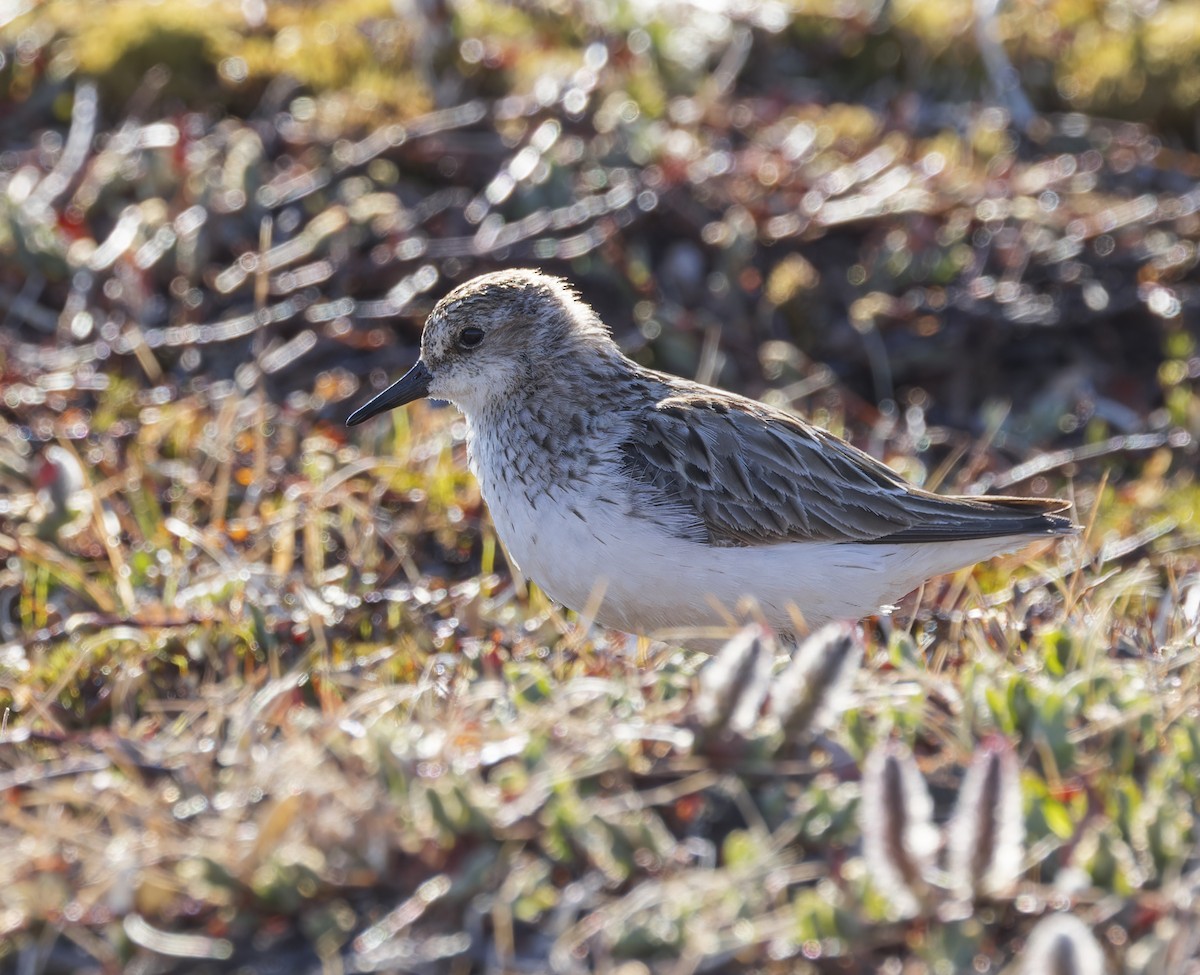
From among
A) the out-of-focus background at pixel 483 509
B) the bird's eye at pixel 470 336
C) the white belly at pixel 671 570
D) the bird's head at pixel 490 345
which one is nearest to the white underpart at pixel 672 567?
the white belly at pixel 671 570

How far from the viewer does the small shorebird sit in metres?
4.82

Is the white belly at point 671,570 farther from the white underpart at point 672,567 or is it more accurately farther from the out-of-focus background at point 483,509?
the out-of-focus background at point 483,509

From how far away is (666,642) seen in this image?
493cm

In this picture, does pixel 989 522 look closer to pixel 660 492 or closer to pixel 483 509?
pixel 660 492

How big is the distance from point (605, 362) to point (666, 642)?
111cm

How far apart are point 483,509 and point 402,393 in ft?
2.83

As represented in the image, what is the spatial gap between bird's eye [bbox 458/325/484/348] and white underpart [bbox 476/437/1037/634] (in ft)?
1.81

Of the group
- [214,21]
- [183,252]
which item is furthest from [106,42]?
[183,252]

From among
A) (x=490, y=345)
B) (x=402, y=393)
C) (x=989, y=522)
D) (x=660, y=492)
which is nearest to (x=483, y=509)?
(x=402, y=393)

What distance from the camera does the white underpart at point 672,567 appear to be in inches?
187

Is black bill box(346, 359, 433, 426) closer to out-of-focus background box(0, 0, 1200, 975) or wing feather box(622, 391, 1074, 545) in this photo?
out-of-focus background box(0, 0, 1200, 975)

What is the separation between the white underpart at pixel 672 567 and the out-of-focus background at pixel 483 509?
0.64ft

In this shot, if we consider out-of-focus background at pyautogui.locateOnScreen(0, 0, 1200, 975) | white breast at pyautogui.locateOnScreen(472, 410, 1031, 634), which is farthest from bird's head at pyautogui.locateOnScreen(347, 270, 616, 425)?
out-of-focus background at pyautogui.locateOnScreen(0, 0, 1200, 975)

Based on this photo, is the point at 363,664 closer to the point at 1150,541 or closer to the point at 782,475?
the point at 782,475
